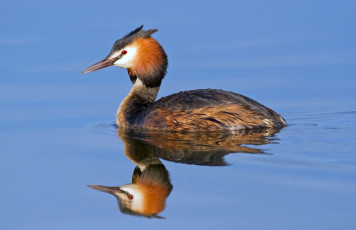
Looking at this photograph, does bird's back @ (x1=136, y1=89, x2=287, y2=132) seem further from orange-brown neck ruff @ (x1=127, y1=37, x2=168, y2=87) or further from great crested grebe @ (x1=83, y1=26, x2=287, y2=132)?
orange-brown neck ruff @ (x1=127, y1=37, x2=168, y2=87)

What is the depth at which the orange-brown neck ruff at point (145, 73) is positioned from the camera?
35.5 ft

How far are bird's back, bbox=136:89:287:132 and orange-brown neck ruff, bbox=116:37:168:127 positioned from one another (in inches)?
27.8

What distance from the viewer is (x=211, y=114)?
1002 centimetres

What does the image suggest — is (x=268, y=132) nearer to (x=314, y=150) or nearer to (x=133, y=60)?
(x=314, y=150)

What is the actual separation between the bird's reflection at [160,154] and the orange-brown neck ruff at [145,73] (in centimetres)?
51

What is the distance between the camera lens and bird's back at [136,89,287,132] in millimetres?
9992

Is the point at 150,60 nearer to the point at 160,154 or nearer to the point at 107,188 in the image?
the point at 160,154

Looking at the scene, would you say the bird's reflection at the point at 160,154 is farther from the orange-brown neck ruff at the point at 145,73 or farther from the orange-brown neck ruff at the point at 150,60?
the orange-brown neck ruff at the point at 150,60

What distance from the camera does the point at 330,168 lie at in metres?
8.00

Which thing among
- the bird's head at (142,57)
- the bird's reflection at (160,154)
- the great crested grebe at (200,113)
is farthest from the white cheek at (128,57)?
the bird's reflection at (160,154)

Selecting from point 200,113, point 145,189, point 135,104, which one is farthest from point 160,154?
point 135,104

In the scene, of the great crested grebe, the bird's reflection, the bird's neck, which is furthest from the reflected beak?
the bird's neck

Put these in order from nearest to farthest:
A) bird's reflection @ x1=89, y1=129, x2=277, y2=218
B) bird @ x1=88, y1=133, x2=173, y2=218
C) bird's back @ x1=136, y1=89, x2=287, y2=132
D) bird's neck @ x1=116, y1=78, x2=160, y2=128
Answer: bird @ x1=88, y1=133, x2=173, y2=218 → bird's reflection @ x1=89, y1=129, x2=277, y2=218 → bird's back @ x1=136, y1=89, x2=287, y2=132 → bird's neck @ x1=116, y1=78, x2=160, y2=128

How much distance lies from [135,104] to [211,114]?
125cm
